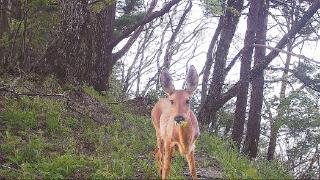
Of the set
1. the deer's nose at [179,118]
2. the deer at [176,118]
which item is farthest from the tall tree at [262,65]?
the deer's nose at [179,118]

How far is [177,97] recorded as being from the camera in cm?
535

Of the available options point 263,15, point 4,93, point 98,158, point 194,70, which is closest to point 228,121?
point 263,15

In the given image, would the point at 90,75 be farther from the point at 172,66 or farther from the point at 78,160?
the point at 172,66

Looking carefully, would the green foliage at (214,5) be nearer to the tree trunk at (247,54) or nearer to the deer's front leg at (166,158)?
the tree trunk at (247,54)

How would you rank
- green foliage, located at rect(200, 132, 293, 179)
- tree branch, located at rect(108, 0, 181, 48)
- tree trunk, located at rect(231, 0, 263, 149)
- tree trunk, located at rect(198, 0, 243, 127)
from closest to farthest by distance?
green foliage, located at rect(200, 132, 293, 179) < tree trunk, located at rect(231, 0, 263, 149) < tree branch, located at rect(108, 0, 181, 48) < tree trunk, located at rect(198, 0, 243, 127)

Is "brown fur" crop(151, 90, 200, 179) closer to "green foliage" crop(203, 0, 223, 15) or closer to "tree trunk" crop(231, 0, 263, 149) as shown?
"green foliage" crop(203, 0, 223, 15)

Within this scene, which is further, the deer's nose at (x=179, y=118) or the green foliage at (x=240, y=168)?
the green foliage at (x=240, y=168)

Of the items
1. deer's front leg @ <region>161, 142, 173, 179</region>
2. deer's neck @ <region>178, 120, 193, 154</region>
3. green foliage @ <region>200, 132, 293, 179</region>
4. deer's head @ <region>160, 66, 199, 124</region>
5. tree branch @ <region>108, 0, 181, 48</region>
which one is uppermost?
tree branch @ <region>108, 0, 181, 48</region>

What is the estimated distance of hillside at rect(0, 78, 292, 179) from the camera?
718 cm

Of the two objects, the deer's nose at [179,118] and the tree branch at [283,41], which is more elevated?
the tree branch at [283,41]

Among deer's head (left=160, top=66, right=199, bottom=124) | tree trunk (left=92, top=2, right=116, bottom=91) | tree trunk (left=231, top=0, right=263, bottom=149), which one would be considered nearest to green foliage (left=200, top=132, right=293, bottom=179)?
deer's head (left=160, top=66, right=199, bottom=124)

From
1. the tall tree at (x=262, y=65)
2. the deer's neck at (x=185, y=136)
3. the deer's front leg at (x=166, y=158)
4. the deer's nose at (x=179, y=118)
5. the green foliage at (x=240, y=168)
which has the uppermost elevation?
the tall tree at (x=262, y=65)

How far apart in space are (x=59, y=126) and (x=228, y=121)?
17.7 meters

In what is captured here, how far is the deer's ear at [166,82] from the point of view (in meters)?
5.39
